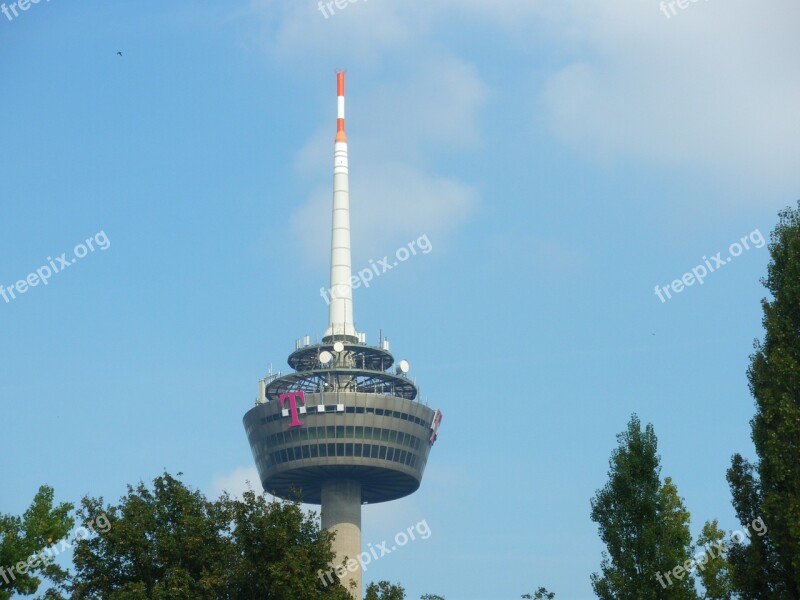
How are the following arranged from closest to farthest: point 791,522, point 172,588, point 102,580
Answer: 1. point 791,522
2. point 172,588
3. point 102,580

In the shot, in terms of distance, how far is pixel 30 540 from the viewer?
257ft

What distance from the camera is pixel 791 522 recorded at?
64562 millimetres

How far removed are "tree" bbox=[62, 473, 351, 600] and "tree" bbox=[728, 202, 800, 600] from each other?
29.2 meters

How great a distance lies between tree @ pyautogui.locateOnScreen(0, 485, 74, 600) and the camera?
7706cm

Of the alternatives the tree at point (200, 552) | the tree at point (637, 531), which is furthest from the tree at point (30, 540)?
the tree at point (637, 531)

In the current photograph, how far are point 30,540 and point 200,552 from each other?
13.9 metres

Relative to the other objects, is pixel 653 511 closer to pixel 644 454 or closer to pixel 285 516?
pixel 644 454

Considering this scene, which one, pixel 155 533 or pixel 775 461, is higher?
pixel 155 533

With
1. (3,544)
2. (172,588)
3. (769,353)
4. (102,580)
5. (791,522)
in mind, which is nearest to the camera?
(791,522)

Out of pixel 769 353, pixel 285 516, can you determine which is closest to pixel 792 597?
pixel 769 353

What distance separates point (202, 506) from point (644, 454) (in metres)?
32.6

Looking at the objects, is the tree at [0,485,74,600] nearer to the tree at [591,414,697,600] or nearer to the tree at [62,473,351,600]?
the tree at [62,473,351,600]

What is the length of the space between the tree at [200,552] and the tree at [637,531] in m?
18.8

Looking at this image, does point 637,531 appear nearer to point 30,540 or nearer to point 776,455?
point 776,455
